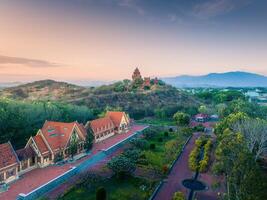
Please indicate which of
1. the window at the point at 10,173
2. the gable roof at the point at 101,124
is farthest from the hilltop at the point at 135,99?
the window at the point at 10,173

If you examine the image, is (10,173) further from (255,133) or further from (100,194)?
(255,133)

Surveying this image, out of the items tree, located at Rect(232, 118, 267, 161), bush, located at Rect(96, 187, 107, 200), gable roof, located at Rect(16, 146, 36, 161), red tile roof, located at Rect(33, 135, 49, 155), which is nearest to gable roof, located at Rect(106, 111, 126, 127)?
red tile roof, located at Rect(33, 135, 49, 155)

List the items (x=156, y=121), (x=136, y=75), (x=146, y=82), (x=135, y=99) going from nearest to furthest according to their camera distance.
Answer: (x=156, y=121)
(x=135, y=99)
(x=146, y=82)
(x=136, y=75)

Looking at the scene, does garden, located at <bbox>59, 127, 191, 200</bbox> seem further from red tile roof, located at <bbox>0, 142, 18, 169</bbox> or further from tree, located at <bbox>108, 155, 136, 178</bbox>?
red tile roof, located at <bbox>0, 142, 18, 169</bbox>

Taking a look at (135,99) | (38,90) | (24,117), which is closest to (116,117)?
(24,117)

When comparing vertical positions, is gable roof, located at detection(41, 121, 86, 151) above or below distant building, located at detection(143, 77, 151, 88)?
below

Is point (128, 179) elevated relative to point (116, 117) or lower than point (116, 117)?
lower
